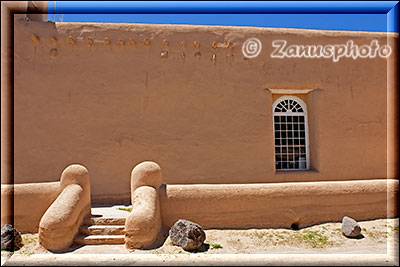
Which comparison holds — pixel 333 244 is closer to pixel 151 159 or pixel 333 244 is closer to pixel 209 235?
pixel 209 235

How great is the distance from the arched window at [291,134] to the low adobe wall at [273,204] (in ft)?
8.40

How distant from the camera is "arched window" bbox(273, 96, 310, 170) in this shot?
28.3 ft

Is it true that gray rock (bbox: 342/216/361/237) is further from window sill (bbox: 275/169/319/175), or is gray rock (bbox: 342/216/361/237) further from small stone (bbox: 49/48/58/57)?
small stone (bbox: 49/48/58/57)

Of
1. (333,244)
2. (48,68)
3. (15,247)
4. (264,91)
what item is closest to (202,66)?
(264,91)

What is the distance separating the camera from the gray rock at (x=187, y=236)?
16.3ft

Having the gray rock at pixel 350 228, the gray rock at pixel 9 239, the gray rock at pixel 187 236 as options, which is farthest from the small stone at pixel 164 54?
the gray rock at pixel 350 228

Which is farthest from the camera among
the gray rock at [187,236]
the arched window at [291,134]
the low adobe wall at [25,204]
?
the arched window at [291,134]

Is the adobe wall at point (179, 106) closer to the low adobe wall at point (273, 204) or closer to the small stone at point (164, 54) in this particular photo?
the small stone at point (164, 54)

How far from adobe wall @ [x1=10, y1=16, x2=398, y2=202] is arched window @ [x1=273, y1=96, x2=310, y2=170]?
238 mm

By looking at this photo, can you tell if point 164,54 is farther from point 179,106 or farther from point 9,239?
point 9,239

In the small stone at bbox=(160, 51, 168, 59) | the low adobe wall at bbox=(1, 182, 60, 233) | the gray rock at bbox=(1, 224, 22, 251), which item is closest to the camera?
the gray rock at bbox=(1, 224, 22, 251)

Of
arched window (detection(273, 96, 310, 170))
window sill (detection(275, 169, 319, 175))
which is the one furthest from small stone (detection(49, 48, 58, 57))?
window sill (detection(275, 169, 319, 175))

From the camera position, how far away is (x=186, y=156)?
797cm

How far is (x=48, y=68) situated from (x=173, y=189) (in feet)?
14.8
